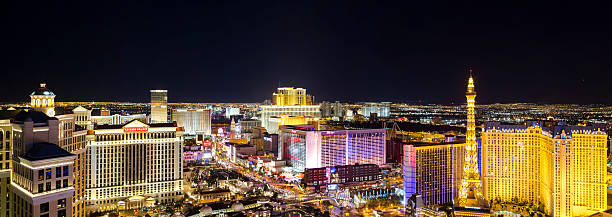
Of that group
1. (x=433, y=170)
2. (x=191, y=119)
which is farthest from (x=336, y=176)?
(x=191, y=119)

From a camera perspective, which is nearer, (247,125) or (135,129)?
(135,129)

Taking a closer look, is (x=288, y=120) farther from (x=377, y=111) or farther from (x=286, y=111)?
(x=377, y=111)

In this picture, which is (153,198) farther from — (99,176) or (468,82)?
(468,82)

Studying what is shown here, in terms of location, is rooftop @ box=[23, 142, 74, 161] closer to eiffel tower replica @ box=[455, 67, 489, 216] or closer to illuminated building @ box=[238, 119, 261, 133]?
eiffel tower replica @ box=[455, 67, 489, 216]

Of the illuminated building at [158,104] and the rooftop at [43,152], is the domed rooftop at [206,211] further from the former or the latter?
the illuminated building at [158,104]

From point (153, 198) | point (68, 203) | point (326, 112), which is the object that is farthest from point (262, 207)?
point (326, 112)

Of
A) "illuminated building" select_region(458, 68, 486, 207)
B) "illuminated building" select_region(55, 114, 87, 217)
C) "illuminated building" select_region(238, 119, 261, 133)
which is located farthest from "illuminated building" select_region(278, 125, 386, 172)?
"illuminated building" select_region(238, 119, 261, 133)
